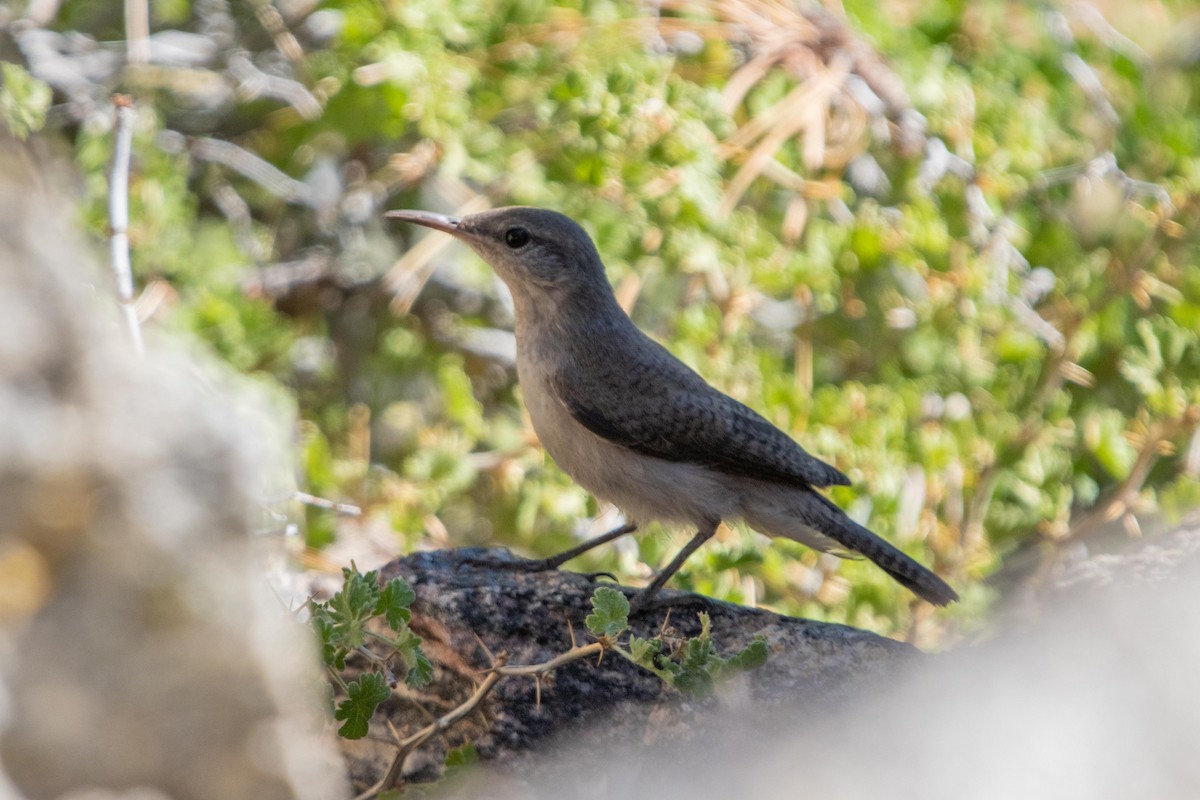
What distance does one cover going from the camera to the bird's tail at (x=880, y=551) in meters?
4.69

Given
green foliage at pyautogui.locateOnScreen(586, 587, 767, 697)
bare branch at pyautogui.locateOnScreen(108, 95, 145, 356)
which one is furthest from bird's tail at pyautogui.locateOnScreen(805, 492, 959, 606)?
bare branch at pyautogui.locateOnScreen(108, 95, 145, 356)

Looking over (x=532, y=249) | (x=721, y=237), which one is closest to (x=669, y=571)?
(x=532, y=249)

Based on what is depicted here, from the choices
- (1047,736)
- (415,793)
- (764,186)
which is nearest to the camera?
(1047,736)

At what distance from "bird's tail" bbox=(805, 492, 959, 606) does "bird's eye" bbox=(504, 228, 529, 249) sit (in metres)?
1.53

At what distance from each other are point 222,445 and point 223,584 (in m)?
0.26

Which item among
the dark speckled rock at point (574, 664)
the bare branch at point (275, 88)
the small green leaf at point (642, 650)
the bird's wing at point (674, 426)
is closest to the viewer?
the small green leaf at point (642, 650)

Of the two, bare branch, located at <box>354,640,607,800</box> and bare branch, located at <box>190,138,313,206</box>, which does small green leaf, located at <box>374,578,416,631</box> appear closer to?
bare branch, located at <box>354,640,607,800</box>

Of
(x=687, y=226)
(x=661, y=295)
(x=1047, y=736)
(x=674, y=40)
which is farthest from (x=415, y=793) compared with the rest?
(x=674, y=40)

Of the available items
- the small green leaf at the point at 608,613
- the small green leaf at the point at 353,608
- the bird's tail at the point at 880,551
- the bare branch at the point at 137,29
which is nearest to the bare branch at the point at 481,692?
the small green leaf at the point at 608,613

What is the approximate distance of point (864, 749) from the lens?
2.10 meters

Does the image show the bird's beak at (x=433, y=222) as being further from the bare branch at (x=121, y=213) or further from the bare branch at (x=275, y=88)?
the bare branch at (x=275, y=88)

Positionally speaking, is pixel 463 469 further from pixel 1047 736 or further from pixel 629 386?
pixel 1047 736

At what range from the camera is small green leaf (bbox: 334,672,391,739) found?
323 centimetres

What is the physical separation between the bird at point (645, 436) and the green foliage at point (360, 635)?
1.20 m
